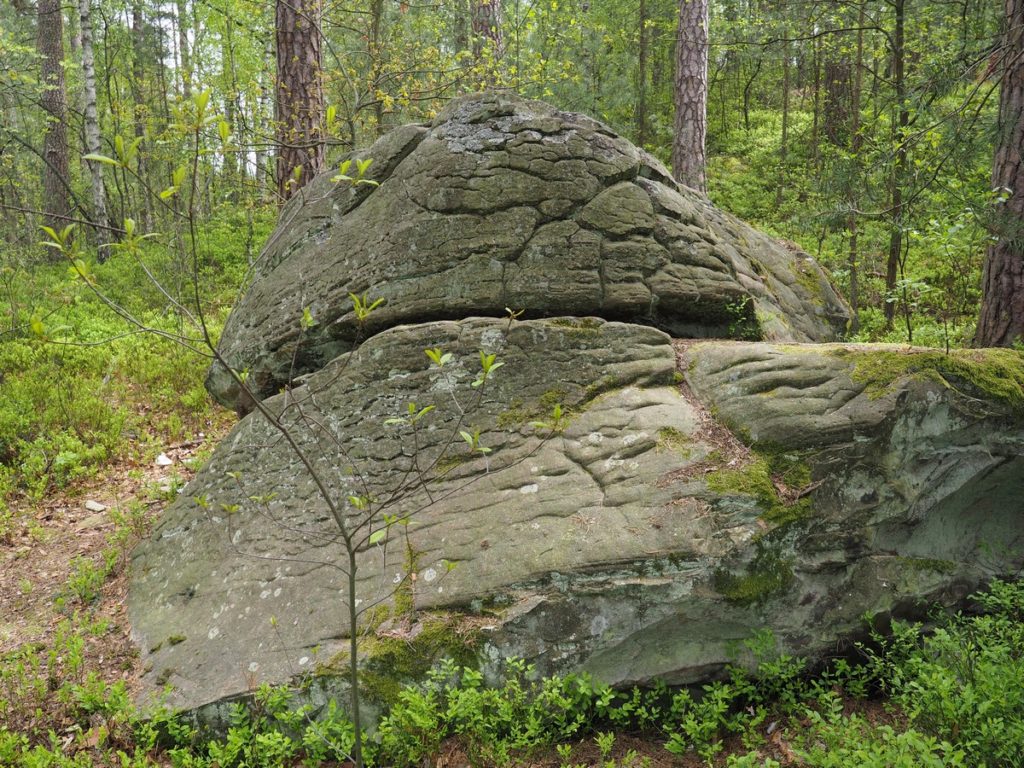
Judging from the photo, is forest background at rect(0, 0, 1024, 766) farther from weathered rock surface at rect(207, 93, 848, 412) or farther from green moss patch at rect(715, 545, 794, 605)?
weathered rock surface at rect(207, 93, 848, 412)

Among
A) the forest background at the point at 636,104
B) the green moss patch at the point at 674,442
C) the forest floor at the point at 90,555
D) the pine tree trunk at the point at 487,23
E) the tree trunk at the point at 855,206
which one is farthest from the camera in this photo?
the pine tree trunk at the point at 487,23

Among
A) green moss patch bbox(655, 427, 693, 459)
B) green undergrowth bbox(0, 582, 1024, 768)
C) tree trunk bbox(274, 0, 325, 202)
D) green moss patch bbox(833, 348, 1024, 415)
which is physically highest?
tree trunk bbox(274, 0, 325, 202)

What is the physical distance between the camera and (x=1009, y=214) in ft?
20.7

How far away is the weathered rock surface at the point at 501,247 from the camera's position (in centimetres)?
590

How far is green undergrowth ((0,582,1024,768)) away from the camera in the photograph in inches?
148

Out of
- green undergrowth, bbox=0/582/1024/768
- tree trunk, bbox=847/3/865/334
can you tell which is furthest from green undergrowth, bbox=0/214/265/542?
tree trunk, bbox=847/3/865/334

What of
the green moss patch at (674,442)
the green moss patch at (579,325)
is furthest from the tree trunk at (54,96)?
the green moss patch at (674,442)

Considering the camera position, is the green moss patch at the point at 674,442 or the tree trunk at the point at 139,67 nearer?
the green moss patch at the point at 674,442

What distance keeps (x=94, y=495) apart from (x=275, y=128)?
5.31 metres

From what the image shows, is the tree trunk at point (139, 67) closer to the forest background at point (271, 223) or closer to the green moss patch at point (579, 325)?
the forest background at point (271, 223)

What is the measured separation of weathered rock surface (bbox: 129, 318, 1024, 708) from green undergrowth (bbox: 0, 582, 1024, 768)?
17cm

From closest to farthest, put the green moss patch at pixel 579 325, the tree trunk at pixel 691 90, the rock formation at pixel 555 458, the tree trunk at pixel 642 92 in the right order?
1. the rock formation at pixel 555 458
2. the green moss patch at pixel 579 325
3. the tree trunk at pixel 691 90
4. the tree trunk at pixel 642 92

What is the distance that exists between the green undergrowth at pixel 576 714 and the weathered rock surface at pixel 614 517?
170 mm

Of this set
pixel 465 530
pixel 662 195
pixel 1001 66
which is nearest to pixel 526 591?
pixel 465 530
